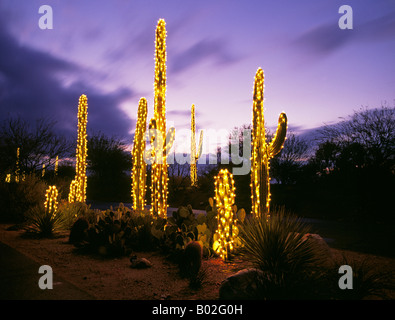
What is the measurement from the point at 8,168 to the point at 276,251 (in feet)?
59.0

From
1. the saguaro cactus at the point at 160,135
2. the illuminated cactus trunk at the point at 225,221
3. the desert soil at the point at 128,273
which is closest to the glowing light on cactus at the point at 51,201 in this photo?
the desert soil at the point at 128,273

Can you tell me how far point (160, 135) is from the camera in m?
7.91

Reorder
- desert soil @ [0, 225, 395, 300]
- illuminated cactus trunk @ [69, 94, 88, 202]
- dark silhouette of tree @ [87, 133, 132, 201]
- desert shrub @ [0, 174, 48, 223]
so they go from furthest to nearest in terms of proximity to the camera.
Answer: dark silhouette of tree @ [87, 133, 132, 201]
illuminated cactus trunk @ [69, 94, 88, 202]
desert shrub @ [0, 174, 48, 223]
desert soil @ [0, 225, 395, 300]

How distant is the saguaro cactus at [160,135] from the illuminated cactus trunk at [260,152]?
221cm

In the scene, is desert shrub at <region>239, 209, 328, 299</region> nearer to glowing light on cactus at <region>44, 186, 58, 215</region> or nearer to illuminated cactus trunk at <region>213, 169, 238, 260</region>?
illuminated cactus trunk at <region>213, 169, 238, 260</region>

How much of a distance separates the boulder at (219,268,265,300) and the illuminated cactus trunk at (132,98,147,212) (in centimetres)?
584

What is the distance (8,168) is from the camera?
59.1ft

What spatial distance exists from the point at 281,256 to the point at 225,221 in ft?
4.69

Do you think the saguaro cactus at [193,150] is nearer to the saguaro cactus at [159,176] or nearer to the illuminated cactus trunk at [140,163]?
the illuminated cactus trunk at [140,163]

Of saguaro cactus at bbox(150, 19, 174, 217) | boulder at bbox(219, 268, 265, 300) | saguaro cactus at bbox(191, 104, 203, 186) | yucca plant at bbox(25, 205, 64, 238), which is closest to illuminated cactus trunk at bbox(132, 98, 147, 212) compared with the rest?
saguaro cactus at bbox(150, 19, 174, 217)

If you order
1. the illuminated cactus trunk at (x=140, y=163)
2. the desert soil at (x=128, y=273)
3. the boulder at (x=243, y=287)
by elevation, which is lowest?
the desert soil at (x=128, y=273)

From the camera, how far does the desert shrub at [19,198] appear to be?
1060cm

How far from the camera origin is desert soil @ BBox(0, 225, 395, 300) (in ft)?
13.2
